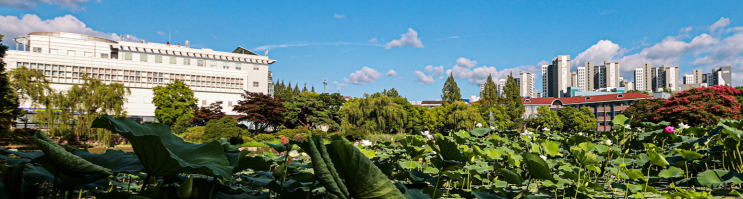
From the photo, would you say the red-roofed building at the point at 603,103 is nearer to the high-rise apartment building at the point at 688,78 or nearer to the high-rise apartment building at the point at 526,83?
the high-rise apartment building at the point at 526,83

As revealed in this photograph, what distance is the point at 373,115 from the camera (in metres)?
20.5

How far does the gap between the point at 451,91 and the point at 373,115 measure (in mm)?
14554

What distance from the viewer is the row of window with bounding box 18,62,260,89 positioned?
25.1 meters

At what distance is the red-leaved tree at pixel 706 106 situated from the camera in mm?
11660

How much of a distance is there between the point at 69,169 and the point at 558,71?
102 metres

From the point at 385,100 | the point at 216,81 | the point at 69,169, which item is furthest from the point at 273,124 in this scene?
the point at 69,169

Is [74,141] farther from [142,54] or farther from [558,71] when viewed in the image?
[558,71]

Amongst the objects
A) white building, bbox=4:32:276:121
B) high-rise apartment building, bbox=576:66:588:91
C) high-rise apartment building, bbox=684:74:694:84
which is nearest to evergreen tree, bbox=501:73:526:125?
white building, bbox=4:32:276:121

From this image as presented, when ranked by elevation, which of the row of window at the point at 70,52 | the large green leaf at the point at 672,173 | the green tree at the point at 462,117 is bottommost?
the green tree at the point at 462,117

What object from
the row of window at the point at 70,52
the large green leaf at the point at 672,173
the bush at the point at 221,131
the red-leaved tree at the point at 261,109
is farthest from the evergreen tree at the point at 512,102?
the row of window at the point at 70,52

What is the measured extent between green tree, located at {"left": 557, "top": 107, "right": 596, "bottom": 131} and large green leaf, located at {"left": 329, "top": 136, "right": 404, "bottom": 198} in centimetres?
4327

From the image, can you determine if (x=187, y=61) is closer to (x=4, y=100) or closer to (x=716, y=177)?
(x=4, y=100)

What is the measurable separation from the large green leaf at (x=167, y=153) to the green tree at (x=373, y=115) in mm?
18885

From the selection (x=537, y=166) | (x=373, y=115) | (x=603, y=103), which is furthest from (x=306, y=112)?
(x=603, y=103)
